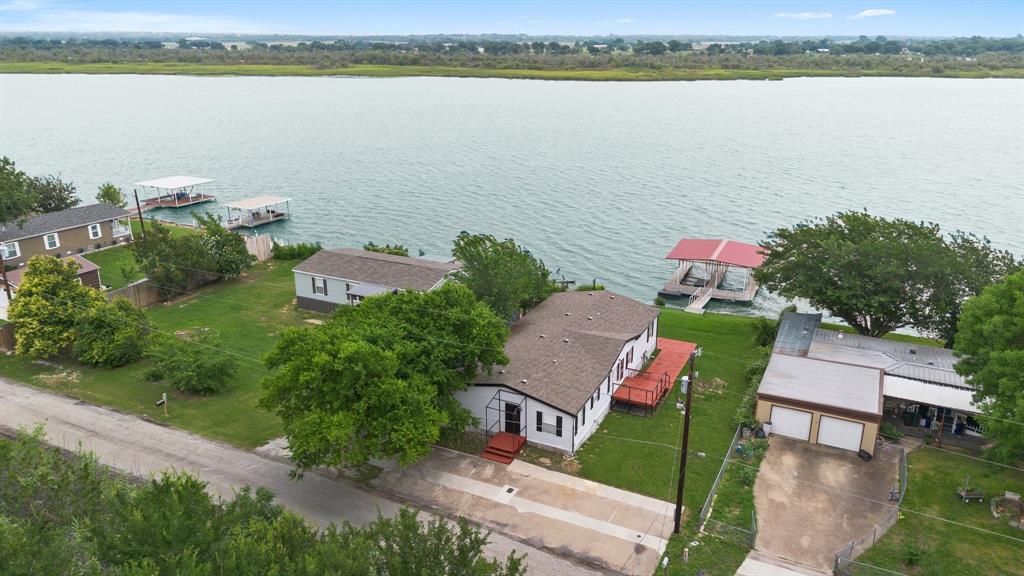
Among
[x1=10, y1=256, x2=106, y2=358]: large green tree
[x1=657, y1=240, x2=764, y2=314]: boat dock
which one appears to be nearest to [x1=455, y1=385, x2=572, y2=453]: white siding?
[x1=10, y1=256, x2=106, y2=358]: large green tree

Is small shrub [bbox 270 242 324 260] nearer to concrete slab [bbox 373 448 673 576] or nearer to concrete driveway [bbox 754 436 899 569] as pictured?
concrete slab [bbox 373 448 673 576]

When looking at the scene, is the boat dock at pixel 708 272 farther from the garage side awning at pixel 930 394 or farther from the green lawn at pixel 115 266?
the green lawn at pixel 115 266

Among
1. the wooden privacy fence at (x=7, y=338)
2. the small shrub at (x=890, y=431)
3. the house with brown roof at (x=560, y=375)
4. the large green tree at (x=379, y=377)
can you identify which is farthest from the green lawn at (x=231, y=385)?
the small shrub at (x=890, y=431)

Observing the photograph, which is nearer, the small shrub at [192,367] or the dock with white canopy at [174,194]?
the small shrub at [192,367]

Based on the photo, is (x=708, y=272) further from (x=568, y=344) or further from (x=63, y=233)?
(x=63, y=233)

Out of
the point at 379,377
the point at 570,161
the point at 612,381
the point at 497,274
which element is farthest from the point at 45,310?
the point at 570,161

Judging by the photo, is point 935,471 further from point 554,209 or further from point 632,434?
point 554,209
